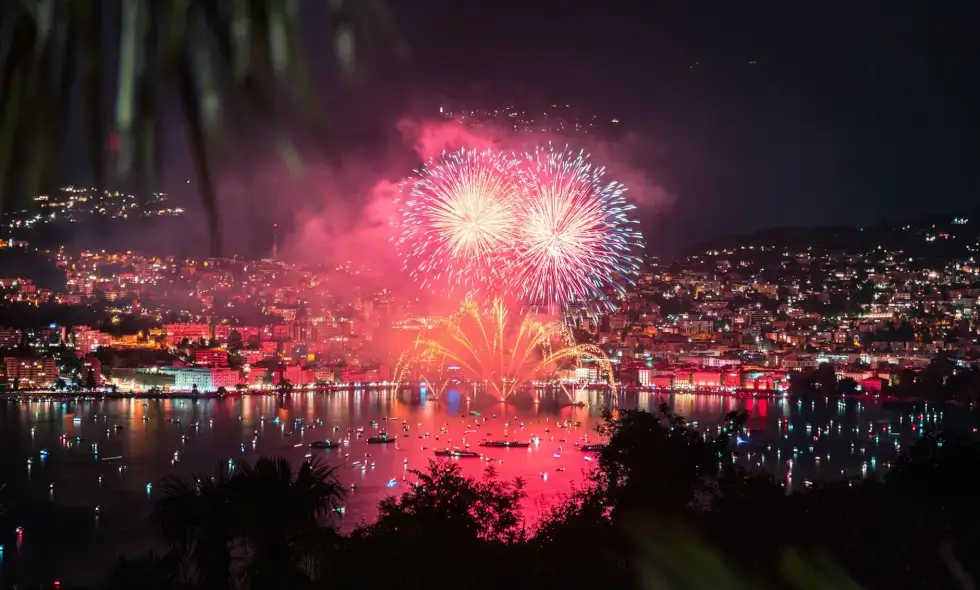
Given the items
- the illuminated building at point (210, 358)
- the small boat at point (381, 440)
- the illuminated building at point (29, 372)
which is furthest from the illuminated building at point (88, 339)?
the small boat at point (381, 440)

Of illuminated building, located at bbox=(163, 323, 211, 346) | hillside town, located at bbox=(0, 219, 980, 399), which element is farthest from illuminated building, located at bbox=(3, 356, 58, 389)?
illuminated building, located at bbox=(163, 323, 211, 346)

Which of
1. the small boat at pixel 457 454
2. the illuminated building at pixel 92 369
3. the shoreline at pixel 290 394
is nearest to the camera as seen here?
the small boat at pixel 457 454

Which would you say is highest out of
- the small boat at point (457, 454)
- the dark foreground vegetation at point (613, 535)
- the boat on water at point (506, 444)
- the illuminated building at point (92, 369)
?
the illuminated building at point (92, 369)

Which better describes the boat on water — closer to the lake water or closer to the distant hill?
the lake water

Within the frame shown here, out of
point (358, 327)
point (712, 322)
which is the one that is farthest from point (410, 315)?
point (712, 322)

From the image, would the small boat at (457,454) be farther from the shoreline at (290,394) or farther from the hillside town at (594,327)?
the hillside town at (594,327)
